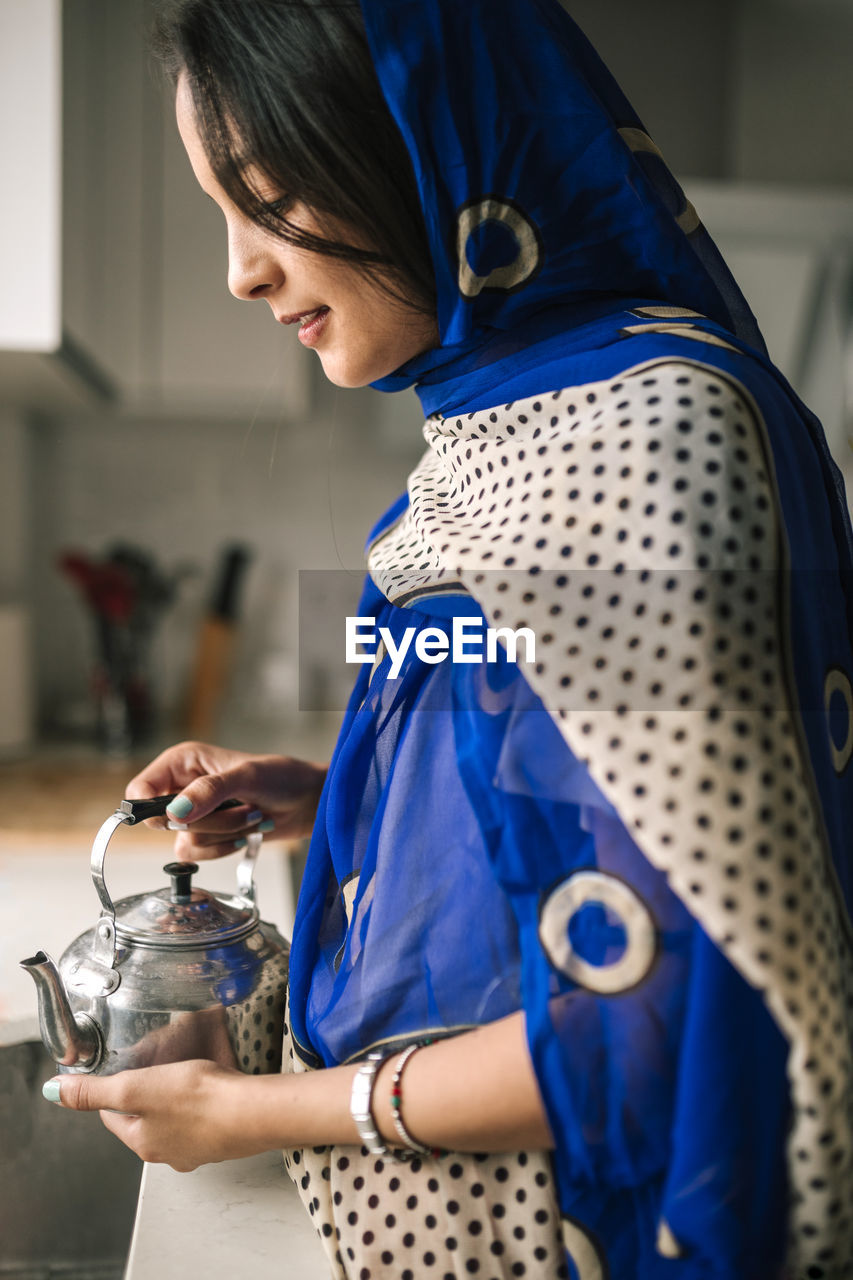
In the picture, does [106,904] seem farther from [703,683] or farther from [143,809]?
[703,683]

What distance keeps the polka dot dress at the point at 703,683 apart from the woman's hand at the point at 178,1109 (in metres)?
0.21

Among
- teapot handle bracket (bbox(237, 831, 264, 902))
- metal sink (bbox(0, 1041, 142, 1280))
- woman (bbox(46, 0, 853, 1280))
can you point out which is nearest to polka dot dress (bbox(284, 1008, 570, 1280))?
woman (bbox(46, 0, 853, 1280))

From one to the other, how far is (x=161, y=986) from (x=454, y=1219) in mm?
211

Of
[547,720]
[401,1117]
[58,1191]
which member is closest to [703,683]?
[547,720]

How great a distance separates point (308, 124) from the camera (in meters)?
0.53

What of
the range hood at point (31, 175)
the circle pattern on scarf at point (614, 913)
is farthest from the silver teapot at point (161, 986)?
the range hood at point (31, 175)

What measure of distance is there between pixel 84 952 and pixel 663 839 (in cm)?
39

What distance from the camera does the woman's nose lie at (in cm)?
58

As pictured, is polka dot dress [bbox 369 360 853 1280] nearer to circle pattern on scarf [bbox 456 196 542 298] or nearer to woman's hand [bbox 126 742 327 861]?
circle pattern on scarf [bbox 456 196 542 298]

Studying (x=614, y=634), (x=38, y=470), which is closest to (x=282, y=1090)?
(x=614, y=634)

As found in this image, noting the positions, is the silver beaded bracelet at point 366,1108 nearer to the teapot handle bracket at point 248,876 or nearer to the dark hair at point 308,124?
the teapot handle bracket at point 248,876

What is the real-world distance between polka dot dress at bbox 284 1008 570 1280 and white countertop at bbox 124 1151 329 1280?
7 cm

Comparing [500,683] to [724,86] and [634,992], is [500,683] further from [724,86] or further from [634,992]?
[724,86]

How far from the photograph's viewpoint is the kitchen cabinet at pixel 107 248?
1382 millimetres
